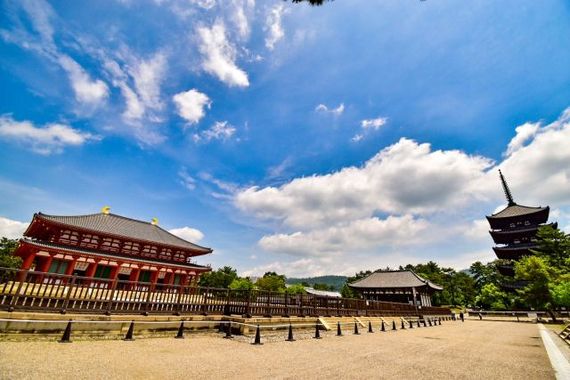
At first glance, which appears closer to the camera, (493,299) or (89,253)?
(89,253)

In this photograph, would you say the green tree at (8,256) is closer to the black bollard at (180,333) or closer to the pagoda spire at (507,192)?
the black bollard at (180,333)

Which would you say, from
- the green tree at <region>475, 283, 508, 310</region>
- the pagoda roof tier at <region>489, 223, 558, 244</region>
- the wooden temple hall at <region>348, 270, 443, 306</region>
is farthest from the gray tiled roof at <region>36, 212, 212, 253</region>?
the pagoda roof tier at <region>489, 223, 558, 244</region>

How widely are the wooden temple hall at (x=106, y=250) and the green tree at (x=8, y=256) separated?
22.9m

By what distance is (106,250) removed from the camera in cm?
2455

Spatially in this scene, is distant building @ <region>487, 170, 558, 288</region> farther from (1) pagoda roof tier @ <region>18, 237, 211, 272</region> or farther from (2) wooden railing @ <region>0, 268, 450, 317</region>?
(1) pagoda roof tier @ <region>18, 237, 211, 272</region>

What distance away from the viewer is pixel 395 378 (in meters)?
5.94

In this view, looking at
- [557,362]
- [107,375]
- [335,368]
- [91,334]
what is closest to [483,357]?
[557,362]

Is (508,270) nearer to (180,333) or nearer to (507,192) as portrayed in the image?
(507,192)

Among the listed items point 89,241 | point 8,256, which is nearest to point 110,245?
point 89,241

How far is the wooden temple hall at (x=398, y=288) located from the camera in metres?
39.7

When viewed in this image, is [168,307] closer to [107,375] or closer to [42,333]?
[42,333]

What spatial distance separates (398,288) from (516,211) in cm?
2866

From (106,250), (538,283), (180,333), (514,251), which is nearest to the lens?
(180,333)

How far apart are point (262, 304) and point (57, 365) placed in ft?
26.7
